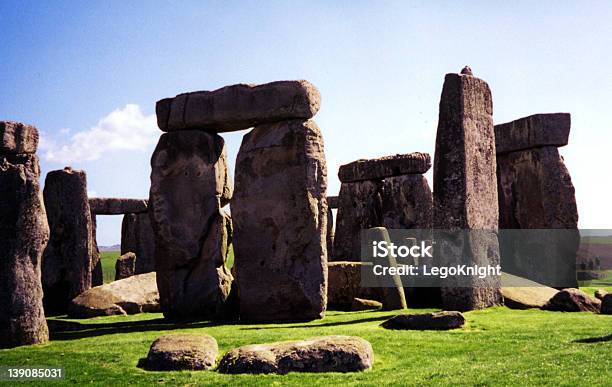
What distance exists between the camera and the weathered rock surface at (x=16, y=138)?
31.3 feet

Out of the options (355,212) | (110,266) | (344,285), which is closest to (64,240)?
(344,285)

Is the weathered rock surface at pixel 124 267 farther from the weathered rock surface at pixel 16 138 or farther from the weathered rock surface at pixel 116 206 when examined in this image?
the weathered rock surface at pixel 16 138

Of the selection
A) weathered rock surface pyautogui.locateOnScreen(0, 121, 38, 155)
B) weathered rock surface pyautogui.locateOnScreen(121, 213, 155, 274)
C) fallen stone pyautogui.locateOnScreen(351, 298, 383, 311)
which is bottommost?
fallen stone pyautogui.locateOnScreen(351, 298, 383, 311)

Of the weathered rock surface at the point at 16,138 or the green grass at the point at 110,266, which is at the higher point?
the weathered rock surface at the point at 16,138

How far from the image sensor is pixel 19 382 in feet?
24.7

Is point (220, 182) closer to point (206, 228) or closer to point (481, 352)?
point (206, 228)

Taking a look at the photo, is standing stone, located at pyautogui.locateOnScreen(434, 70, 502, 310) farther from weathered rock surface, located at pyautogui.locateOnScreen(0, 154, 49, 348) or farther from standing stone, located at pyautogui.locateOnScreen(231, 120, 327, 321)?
weathered rock surface, located at pyautogui.locateOnScreen(0, 154, 49, 348)

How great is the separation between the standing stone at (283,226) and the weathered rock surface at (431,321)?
8.50ft

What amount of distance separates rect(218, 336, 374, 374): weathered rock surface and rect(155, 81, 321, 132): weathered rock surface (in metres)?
5.73

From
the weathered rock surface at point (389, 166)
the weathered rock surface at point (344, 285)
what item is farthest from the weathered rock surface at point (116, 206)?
the weathered rock surface at point (344, 285)

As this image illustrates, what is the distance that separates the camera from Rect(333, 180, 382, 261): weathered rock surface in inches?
881

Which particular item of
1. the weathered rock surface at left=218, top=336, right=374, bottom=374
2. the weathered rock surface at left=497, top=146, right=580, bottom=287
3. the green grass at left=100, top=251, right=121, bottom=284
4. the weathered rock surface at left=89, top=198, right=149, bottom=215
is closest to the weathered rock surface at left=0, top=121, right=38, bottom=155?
the weathered rock surface at left=218, top=336, right=374, bottom=374

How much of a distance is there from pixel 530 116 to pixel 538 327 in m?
9.56

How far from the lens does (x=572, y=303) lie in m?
12.3
